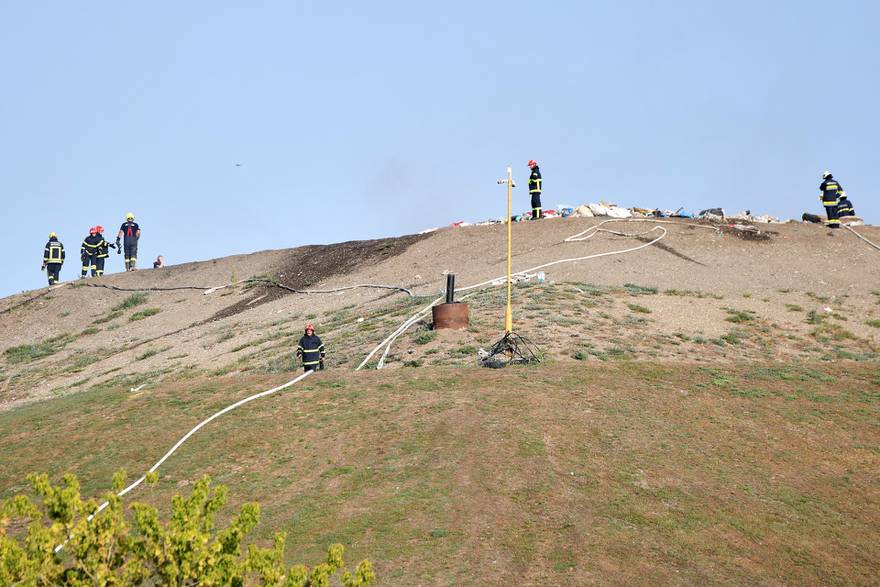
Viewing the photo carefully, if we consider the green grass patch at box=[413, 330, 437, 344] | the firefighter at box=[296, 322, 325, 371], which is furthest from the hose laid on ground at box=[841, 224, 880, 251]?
the firefighter at box=[296, 322, 325, 371]

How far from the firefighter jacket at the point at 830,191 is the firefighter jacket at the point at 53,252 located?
95.9ft

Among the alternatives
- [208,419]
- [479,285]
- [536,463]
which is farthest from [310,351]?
[479,285]

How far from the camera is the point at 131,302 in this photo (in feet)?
130

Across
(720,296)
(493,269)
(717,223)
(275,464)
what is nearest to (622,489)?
(275,464)

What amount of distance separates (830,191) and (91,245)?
2821 cm

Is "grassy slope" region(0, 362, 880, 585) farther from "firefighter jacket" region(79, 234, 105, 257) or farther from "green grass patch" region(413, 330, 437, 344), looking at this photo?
"firefighter jacket" region(79, 234, 105, 257)

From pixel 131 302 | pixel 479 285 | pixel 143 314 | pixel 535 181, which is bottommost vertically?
pixel 143 314

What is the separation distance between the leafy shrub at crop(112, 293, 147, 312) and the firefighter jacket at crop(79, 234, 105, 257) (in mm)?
4765

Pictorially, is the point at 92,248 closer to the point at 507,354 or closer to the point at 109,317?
the point at 109,317

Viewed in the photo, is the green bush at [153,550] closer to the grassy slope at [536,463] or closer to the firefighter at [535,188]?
the grassy slope at [536,463]

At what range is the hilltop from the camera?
45.0 feet

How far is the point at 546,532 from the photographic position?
13680mm

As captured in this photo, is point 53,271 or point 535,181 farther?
point 53,271

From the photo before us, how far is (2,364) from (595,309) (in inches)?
780
